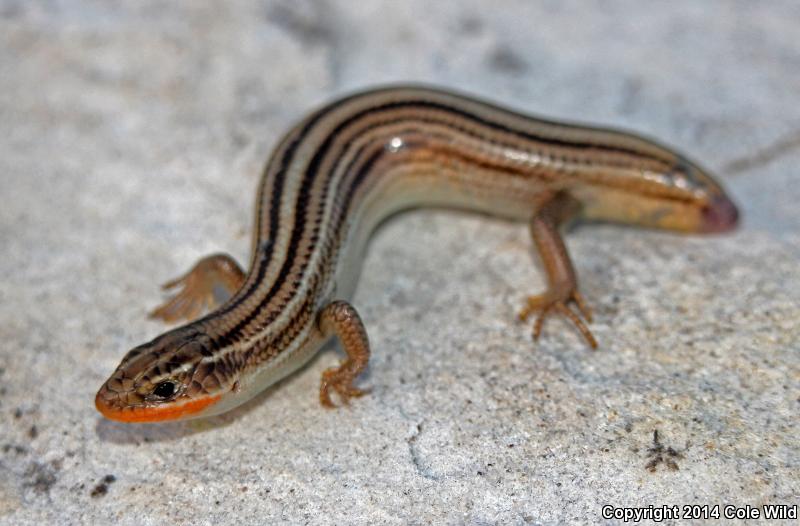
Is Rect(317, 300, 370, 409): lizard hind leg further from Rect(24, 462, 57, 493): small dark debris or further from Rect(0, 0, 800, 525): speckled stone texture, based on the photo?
Rect(24, 462, 57, 493): small dark debris

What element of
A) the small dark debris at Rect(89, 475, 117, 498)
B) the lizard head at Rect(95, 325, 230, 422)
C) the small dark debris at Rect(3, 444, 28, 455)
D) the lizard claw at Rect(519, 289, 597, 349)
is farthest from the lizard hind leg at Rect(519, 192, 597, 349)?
the small dark debris at Rect(3, 444, 28, 455)

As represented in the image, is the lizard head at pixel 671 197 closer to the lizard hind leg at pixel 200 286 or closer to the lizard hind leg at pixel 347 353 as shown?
the lizard hind leg at pixel 347 353

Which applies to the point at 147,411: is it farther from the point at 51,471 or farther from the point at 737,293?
the point at 737,293

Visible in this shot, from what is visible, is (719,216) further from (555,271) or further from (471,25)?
(471,25)

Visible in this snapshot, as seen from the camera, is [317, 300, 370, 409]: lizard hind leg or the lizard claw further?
the lizard claw

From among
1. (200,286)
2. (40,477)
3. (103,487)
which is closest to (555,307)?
(200,286)

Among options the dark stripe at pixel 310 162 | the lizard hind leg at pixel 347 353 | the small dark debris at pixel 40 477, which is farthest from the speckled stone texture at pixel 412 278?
the dark stripe at pixel 310 162

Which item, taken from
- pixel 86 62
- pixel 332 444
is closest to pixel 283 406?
pixel 332 444
